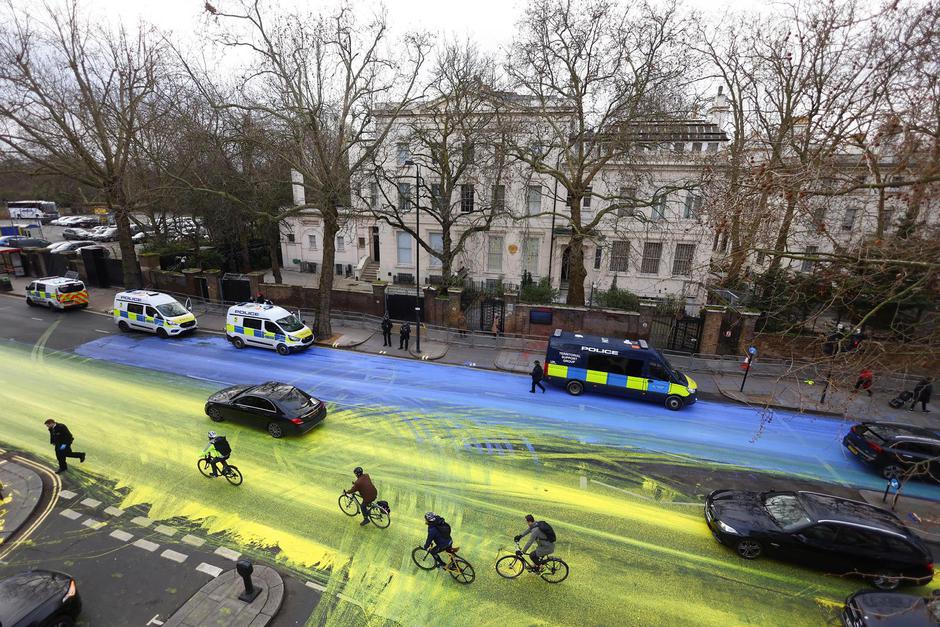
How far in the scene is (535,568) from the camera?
8102 mm

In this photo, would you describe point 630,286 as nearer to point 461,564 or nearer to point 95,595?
point 461,564

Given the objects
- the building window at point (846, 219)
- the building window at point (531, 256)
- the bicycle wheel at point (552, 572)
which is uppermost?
the building window at point (846, 219)

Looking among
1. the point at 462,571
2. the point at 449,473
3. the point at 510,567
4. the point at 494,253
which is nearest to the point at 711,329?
the point at 449,473

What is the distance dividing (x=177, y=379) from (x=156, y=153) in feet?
56.5

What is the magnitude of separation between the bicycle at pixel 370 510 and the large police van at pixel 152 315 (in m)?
14.8

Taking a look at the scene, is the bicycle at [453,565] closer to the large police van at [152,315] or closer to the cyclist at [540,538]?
the cyclist at [540,538]

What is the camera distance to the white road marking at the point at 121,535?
8852 millimetres

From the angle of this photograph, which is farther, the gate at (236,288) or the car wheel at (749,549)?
the gate at (236,288)

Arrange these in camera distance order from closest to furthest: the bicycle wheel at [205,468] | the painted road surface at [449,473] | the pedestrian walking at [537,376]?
the painted road surface at [449,473] → the bicycle wheel at [205,468] → the pedestrian walking at [537,376]

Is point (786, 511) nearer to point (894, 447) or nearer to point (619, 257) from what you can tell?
point (894, 447)

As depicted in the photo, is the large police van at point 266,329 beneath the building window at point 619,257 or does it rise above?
beneath

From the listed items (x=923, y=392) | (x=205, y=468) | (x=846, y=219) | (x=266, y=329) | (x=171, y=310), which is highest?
(x=846, y=219)

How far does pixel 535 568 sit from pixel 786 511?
5544mm

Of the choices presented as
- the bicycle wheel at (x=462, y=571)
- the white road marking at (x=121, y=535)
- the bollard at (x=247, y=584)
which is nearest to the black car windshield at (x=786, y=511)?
the bicycle wheel at (x=462, y=571)
